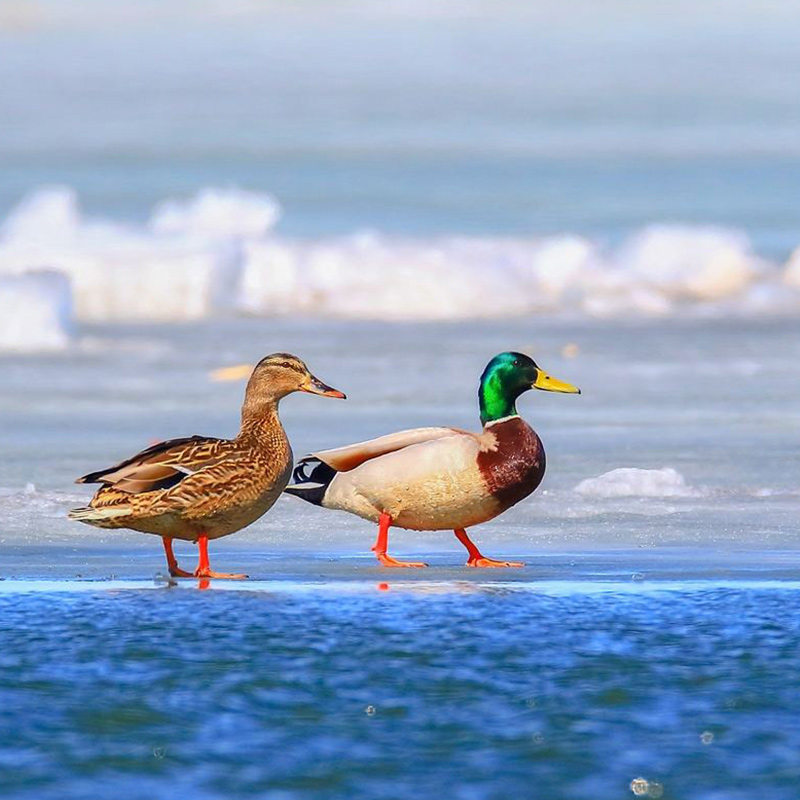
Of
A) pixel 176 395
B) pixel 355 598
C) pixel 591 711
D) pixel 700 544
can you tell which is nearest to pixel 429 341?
pixel 176 395

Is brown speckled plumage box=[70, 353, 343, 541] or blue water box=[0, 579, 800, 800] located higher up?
brown speckled plumage box=[70, 353, 343, 541]

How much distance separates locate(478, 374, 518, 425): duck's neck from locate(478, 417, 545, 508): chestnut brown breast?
10.2 inches

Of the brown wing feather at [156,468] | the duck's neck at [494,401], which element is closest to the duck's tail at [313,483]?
the duck's neck at [494,401]

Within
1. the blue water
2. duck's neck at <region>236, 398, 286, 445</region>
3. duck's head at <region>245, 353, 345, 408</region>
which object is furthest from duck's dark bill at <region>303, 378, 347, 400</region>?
the blue water

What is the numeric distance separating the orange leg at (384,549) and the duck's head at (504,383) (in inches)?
26.0

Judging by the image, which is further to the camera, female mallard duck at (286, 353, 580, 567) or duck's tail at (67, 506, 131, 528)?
female mallard duck at (286, 353, 580, 567)

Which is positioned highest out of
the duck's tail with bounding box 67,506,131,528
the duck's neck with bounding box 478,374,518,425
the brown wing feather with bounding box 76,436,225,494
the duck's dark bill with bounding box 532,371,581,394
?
the duck's dark bill with bounding box 532,371,581,394

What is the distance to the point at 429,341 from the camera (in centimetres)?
2147

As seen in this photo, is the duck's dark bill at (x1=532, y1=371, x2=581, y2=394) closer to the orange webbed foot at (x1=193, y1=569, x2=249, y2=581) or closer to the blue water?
the blue water

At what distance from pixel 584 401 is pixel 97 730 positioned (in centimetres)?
1066

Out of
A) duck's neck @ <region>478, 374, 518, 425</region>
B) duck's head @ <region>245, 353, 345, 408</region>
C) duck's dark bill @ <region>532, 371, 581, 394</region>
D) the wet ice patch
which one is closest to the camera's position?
duck's head @ <region>245, 353, 345, 408</region>

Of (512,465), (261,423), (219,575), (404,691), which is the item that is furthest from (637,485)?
(404,691)

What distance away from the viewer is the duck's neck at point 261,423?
25.7 feet

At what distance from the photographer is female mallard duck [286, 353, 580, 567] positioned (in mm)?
8102
